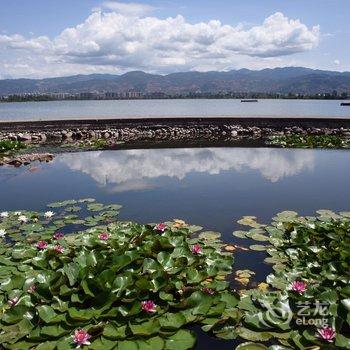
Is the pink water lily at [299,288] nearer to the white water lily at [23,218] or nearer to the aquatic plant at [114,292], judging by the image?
the aquatic plant at [114,292]

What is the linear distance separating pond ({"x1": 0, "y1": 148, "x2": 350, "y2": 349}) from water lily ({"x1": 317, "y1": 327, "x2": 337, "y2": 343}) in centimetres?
79

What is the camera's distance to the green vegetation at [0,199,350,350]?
3619 mm

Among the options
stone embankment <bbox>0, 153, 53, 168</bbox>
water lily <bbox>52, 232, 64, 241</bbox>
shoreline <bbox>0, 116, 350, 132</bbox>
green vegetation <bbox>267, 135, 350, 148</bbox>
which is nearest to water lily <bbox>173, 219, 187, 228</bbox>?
water lily <bbox>52, 232, 64, 241</bbox>

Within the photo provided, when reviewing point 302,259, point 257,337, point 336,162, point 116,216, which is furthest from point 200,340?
point 336,162

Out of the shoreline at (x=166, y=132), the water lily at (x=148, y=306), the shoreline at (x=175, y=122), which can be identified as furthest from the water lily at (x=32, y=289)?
the shoreline at (x=175, y=122)

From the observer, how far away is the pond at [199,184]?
7.73m

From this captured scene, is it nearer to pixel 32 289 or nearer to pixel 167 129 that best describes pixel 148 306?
pixel 32 289

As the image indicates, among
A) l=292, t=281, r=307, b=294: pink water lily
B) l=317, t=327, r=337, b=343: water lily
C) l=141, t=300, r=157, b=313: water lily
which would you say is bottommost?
l=141, t=300, r=157, b=313: water lily

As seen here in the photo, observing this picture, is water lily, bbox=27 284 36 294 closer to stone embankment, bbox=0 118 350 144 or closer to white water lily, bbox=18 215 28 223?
white water lily, bbox=18 215 28 223

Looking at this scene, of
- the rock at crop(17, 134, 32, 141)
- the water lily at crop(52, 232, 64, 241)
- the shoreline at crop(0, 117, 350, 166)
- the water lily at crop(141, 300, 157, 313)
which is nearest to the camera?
the water lily at crop(141, 300, 157, 313)

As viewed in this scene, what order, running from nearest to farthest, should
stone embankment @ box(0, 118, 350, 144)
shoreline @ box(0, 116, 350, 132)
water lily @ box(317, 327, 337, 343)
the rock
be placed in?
water lily @ box(317, 327, 337, 343), the rock, stone embankment @ box(0, 118, 350, 144), shoreline @ box(0, 116, 350, 132)

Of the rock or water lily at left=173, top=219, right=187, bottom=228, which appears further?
the rock

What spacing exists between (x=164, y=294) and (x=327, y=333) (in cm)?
160

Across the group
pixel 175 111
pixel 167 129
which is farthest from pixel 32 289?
pixel 175 111
